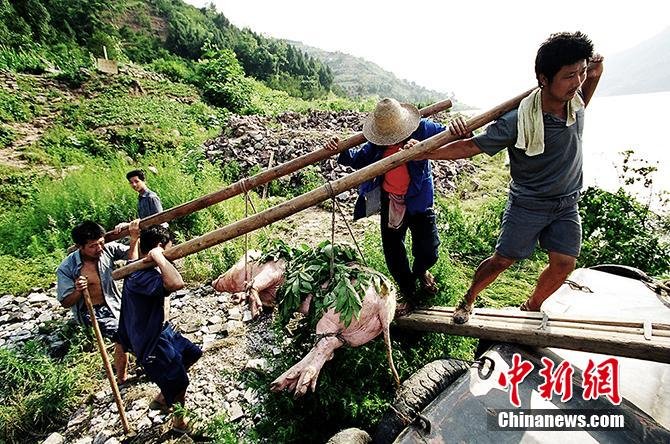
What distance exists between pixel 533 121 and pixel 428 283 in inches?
70.2

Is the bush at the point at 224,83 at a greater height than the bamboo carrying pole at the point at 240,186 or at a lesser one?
greater

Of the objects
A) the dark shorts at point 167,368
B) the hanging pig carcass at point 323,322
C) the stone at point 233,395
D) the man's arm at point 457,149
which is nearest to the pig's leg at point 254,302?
the hanging pig carcass at point 323,322

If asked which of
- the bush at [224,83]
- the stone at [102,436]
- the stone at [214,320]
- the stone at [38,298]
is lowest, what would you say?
the stone at [102,436]

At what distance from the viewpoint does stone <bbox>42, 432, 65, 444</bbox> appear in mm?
3191

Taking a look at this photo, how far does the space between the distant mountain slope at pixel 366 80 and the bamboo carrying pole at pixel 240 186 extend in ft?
260

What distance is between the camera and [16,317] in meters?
4.86

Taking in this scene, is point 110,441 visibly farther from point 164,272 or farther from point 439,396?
point 439,396

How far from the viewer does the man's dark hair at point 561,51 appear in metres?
2.11

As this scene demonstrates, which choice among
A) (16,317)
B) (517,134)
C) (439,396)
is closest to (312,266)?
(439,396)

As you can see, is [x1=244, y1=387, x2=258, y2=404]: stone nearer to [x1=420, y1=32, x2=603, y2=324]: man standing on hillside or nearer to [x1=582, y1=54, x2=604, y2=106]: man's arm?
[x1=420, y1=32, x2=603, y2=324]: man standing on hillside

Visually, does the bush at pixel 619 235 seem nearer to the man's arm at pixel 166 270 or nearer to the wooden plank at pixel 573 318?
the wooden plank at pixel 573 318

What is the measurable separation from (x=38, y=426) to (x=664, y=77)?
3387 centimetres

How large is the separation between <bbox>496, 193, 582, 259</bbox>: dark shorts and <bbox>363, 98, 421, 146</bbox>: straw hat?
3.21 feet

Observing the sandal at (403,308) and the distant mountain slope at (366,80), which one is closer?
the sandal at (403,308)
